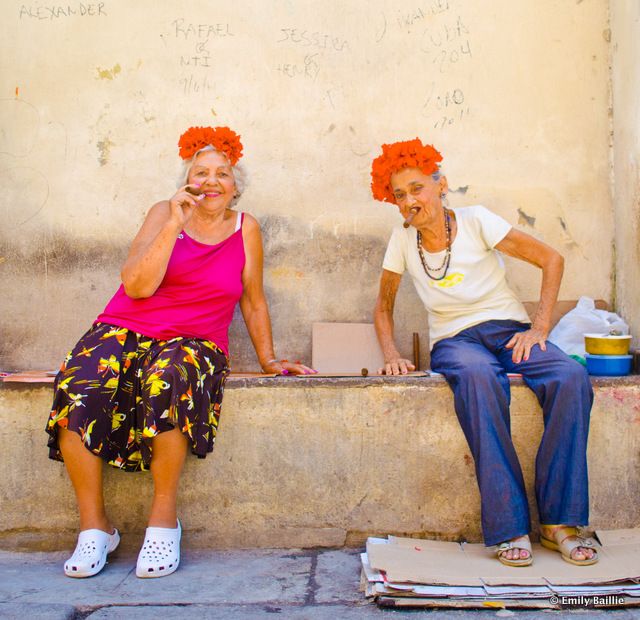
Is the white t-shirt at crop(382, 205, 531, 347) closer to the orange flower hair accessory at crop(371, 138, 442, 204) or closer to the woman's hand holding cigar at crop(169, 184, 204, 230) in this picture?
the orange flower hair accessory at crop(371, 138, 442, 204)

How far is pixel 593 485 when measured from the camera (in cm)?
325

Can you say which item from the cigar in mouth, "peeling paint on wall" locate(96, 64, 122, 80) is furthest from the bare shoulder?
"peeling paint on wall" locate(96, 64, 122, 80)

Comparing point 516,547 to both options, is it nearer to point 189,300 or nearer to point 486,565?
point 486,565

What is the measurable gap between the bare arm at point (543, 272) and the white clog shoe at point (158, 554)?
61.5 inches

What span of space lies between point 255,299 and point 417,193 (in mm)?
867

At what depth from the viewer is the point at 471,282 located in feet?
11.5

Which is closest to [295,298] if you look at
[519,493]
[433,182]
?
[433,182]

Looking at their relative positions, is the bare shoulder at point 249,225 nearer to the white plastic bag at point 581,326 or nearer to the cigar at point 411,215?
the cigar at point 411,215

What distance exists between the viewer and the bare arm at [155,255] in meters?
3.21

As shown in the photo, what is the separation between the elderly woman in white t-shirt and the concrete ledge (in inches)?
7.0

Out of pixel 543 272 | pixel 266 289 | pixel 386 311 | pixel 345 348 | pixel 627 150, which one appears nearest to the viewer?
pixel 543 272

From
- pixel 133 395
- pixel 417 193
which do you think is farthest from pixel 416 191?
pixel 133 395

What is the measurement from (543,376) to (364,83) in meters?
1.87

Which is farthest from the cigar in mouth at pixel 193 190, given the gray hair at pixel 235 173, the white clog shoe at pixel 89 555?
the white clog shoe at pixel 89 555
